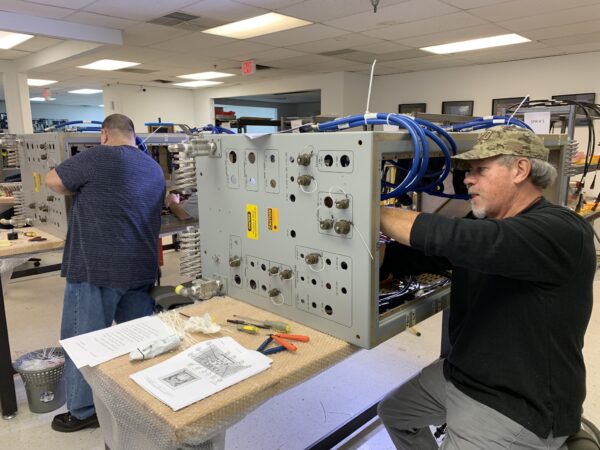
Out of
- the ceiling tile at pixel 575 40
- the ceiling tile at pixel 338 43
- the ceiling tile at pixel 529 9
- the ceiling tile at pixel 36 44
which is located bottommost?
the ceiling tile at pixel 575 40

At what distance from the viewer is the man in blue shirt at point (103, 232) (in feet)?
6.18

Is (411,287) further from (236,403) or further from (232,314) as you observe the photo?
(236,403)

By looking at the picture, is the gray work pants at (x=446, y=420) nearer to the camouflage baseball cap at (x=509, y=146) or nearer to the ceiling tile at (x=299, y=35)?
the camouflage baseball cap at (x=509, y=146)

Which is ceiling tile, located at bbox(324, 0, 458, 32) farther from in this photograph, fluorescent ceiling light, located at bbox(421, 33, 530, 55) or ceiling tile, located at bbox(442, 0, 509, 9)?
fluorescent ceiling light, located at bbox(421, 33, 530, 55)

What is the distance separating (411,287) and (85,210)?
1342 mm

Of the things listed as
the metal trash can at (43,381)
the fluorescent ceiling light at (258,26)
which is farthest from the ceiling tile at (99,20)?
the metal trash can at (43,381)

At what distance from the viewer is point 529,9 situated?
4125mm

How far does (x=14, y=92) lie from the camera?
738cm

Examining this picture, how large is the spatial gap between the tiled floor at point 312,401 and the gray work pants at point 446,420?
1.53ft

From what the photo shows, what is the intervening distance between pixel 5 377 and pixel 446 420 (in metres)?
1.94

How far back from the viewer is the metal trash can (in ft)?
6.96

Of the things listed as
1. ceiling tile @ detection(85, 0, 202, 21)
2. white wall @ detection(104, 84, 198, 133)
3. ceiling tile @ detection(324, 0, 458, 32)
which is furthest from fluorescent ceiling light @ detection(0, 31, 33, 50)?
ceiling tile @ detection(324, 0, 458, 32)

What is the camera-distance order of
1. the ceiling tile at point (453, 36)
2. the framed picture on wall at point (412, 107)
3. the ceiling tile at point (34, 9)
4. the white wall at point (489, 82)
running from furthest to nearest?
1. the framed picture on wall at point (412, 107)
2. the white wall at point (489, 82)
3. the ceiling tile at point (453, 36)
4. the ceiling tile at point (34, 9)

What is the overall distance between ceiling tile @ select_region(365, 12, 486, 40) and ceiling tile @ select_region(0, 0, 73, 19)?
3.15 metres
